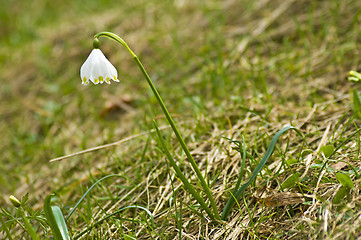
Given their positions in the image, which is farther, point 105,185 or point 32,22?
point 32,22

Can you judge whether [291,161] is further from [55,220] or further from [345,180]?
[55,220]

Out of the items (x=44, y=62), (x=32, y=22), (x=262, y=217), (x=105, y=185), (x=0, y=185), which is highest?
(x=32, y=22)

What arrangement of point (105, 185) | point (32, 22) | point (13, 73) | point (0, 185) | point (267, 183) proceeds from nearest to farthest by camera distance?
point (267, 183) < point (105, 185) < point (0, 185) < point (13, 73) < point (32, 22)

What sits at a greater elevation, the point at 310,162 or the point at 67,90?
the point at 67,90

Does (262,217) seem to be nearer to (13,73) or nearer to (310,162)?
(310,162)

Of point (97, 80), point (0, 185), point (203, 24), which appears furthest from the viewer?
point (203, 24)

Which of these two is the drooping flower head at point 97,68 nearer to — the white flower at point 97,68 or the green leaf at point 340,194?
the white flower at point 97,68

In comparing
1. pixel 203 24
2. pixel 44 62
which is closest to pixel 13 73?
pixel 44 62

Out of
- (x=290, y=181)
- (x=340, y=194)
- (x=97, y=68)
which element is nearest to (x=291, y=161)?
(x=290, y=181)
